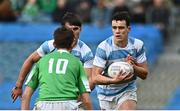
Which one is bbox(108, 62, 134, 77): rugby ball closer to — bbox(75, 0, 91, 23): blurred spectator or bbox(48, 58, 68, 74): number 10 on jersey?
bbox(48, 58, 68, 74): number 10 on jersey

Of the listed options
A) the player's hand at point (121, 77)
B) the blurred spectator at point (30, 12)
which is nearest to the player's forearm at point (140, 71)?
the player's hand at point (121, 77)

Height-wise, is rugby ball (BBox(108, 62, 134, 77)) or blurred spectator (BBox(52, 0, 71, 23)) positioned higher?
rugby ball (BBox(108, 62, 134, 77))

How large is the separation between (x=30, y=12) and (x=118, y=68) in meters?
8.55

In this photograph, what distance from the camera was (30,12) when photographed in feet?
56.7

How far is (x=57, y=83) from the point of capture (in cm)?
786

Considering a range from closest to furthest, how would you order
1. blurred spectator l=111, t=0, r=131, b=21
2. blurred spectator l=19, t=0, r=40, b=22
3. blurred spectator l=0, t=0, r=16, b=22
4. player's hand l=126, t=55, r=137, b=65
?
player's hand l=126, t=55, r=137, b=65 < blurred spectator l=0, t=0, r=16, b=22 < blurred spectator l=111, t=0, r=131, b=21 < blurred spectator l=19, t=0, r=40, b=22

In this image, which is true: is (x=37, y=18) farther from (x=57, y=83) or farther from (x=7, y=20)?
(x=57, y=83)

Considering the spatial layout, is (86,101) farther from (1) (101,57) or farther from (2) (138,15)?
(2) (138,15)

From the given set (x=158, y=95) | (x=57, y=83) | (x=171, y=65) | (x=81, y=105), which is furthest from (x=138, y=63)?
(x=171, y=65)

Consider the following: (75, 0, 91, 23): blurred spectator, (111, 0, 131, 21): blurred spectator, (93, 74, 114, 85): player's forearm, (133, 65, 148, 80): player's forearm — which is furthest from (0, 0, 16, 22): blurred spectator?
(133, 65, 148, 80): player's forearm

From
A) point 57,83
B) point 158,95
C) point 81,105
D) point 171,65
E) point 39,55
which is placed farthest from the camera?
point 171,65

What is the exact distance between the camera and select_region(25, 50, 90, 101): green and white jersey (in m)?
7.86

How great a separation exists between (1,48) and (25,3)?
1.90 m

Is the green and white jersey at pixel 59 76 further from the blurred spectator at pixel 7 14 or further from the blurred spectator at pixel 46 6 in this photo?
the blurred spectator at pixel 46 6
